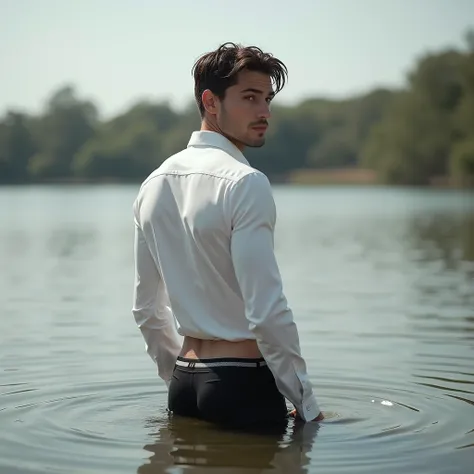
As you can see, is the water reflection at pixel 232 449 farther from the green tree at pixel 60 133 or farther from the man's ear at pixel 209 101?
the green tree at pixel 60 133

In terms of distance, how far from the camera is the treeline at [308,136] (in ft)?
268

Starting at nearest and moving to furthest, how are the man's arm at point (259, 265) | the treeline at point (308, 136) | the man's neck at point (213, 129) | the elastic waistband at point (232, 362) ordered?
1. the man's arm at point (259, 265)
2. the elastic waistband at point (232, 362)
3. the man's neck at point (213, 129)
4. the treeline at point (308, 136)

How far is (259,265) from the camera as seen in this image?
4641mm

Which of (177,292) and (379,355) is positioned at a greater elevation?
(177,292)

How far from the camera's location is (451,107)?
8575 centimetres

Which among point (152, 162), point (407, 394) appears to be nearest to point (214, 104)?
point (407, 394)

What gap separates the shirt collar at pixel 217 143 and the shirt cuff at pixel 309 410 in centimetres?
103

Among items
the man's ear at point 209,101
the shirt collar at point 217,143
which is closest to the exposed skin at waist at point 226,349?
the shirt collar at point 217,143

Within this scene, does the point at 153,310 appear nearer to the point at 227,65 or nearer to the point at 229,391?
the point at 229,391

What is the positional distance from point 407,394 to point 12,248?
693 inches

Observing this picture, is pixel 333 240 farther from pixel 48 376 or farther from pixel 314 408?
pixel 314 408

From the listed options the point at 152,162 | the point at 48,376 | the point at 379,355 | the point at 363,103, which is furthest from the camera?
the point at 363,103

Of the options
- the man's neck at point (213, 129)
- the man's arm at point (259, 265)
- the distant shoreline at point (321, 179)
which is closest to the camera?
the man's arm at point (259, 265)

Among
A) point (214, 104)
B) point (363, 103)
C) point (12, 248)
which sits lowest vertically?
point (12, 248)
